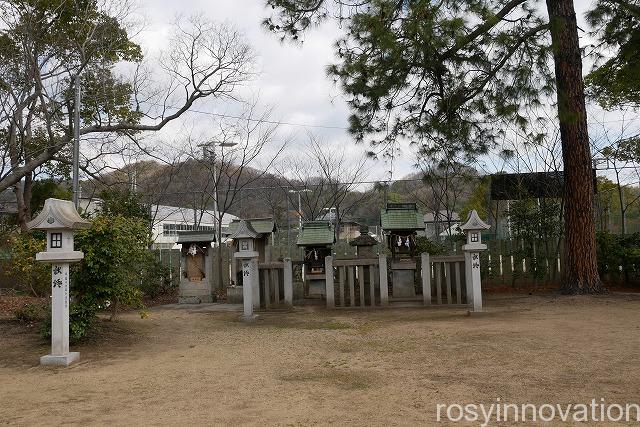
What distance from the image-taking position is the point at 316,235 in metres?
11.2

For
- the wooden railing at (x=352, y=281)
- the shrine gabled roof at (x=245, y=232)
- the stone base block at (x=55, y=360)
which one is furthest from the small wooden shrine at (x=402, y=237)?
the stone base block at (x=55, y=360)

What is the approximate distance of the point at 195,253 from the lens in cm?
1264

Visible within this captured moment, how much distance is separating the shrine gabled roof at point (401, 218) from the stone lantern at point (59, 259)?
257 inches

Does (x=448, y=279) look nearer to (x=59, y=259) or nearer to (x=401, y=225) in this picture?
(x=401, y=225)

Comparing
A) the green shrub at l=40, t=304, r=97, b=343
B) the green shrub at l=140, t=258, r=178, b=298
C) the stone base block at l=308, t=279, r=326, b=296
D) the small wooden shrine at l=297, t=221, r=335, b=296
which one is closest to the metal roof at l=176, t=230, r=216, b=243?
the green shrub at l=140, t=258, r=178, b=298

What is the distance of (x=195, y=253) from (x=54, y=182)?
499 cm

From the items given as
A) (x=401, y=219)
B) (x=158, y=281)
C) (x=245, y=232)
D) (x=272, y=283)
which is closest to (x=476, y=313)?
(x=401, y=219)

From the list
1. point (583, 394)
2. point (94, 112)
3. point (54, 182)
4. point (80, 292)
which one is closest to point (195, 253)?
point (94, 112)

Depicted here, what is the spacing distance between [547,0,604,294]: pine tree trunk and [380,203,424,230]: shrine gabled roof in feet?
10.2

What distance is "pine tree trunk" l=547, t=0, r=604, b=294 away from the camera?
10.1 metres

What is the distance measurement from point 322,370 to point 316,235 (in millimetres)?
6131

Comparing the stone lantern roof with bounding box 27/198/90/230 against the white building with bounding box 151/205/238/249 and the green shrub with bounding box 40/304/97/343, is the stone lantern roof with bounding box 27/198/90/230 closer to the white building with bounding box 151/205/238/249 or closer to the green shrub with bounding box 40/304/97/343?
the green shrub with bounding box 40/304/97/343

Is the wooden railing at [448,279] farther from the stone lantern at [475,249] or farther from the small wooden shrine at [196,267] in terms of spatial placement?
the small wooden shrine at [196,267]

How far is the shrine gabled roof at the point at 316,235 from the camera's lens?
1113 cm
